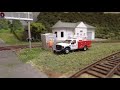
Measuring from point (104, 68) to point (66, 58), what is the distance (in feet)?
5.11

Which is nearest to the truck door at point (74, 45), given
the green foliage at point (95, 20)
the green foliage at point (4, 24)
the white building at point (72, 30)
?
the white building at point (72, 30)

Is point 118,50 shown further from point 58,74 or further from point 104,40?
point 58,74

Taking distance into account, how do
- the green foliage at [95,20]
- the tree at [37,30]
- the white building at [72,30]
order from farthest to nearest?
1. the tree at [37,30]
2. the white building at [72,30]
3. the green foliage at [95,20]

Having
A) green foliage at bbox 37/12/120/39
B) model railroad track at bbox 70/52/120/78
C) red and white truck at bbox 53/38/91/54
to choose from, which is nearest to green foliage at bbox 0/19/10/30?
green foliage at bbox 37/12/120/39

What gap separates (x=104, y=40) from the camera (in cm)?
841

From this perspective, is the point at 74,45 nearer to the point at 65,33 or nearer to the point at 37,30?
the point at 65,33

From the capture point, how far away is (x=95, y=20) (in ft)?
26.0

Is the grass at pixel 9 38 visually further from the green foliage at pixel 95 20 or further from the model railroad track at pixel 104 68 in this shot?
the model railroad track at pixel 104 68

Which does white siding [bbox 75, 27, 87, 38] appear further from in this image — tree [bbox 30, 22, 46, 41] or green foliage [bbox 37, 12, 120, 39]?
tree [bbox 30, 22, 46, 41]

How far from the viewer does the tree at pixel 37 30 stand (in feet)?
26.2

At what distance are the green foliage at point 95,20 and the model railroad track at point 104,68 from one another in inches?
43.4

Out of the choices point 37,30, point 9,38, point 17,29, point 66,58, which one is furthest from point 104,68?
point 9,38
